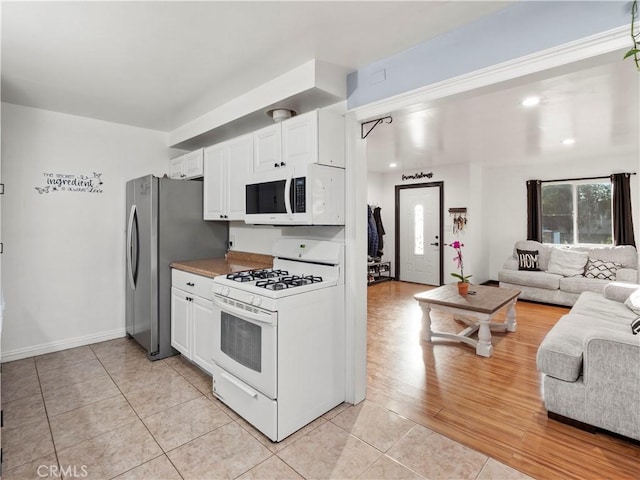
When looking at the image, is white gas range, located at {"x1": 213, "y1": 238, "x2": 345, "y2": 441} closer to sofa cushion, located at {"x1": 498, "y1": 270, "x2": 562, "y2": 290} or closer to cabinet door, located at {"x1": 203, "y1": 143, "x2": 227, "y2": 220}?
cabinet door, located at {"x1": 203, "y1": 143, "x2": 227, "y2": 220}

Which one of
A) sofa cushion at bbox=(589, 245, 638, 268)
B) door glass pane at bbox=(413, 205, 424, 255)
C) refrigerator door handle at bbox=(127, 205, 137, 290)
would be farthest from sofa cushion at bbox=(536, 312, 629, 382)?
door glass pane at bbox=(413, 205, 424, 255)

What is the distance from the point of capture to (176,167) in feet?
13.3

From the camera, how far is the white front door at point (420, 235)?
22.5ft

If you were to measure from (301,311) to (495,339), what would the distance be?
9.31ft

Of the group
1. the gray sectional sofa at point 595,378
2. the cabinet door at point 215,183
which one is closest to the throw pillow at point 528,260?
the gray sectional sofa at point 595,378

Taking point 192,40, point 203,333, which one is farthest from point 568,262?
point 192,40

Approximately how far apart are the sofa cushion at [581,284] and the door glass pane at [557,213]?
126 cm

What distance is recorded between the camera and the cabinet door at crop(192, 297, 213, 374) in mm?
2748

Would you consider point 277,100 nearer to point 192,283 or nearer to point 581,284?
point 192,283

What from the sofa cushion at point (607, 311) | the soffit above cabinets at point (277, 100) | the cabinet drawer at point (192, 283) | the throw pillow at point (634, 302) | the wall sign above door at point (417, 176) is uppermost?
the wall sign above door at point (417, 176)

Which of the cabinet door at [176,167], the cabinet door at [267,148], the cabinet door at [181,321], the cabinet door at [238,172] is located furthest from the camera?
the cabinet door at [176,167]

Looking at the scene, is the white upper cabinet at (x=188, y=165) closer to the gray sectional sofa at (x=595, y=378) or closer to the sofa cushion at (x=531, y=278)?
the gray sectional sofa at (x=595, y=378)

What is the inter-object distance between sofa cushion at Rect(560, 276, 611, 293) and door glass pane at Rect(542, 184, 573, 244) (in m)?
1.26

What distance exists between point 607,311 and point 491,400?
175 cm
